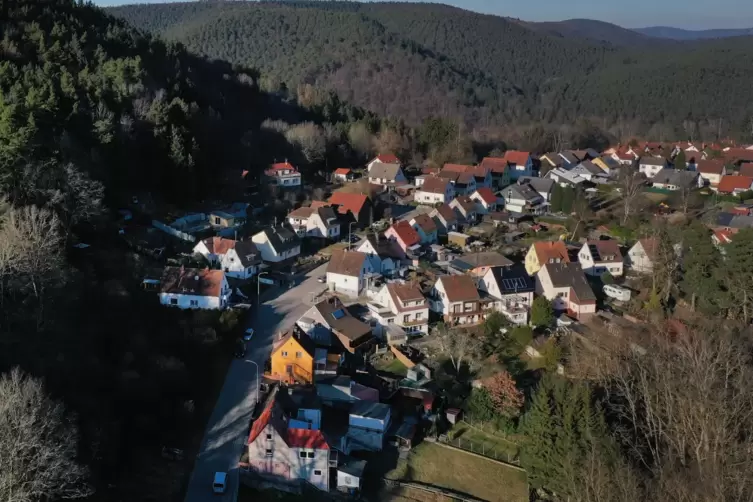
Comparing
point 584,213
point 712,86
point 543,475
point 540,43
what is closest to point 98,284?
point 543,475

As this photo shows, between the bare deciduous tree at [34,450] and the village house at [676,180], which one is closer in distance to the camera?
the bare deciduous tree at [34,450]

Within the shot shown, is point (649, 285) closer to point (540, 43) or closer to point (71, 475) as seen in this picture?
point (71, 475)

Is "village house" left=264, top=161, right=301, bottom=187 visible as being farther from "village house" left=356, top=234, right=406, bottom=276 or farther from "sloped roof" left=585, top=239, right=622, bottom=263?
"sloped roof" left=585, top=239, right=622, bottom=263

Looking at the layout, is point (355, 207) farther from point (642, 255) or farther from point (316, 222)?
point (642, 255)

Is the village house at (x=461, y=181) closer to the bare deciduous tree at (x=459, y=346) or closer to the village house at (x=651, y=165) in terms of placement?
the village house at (x=651, y=165)

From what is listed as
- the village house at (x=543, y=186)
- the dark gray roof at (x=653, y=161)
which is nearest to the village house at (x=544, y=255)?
the village house at (x=543, y=186)

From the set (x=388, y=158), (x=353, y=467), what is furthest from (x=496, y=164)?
(x=353, y=467)
